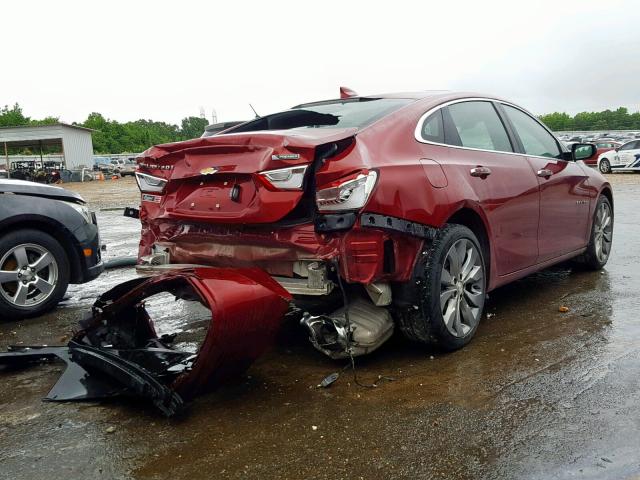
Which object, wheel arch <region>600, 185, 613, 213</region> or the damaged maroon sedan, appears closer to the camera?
the damaged maroon sedan

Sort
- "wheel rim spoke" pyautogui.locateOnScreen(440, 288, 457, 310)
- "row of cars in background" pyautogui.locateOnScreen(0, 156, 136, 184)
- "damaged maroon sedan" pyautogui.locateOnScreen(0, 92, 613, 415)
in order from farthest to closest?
1. "row of cars in background" pyautogui.locateOnScreen(0, 156, 136, 184)
2. "wheel rim spoke" pyautogui.locateOnScreen(440, 288, 457, 310)
3. "damaged maroon sedan" pyautogui.locateOnScreen(0, 92, 613, 415)

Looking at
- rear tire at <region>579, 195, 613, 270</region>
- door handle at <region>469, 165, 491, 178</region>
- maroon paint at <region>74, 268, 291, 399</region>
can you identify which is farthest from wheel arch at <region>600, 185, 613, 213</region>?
maroon paint at <region>74, 268, 291, 399</region>

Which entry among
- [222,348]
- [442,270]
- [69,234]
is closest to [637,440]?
[442,270]

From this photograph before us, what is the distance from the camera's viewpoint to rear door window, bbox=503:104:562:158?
492 centimetres

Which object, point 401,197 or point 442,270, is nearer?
point 401,197

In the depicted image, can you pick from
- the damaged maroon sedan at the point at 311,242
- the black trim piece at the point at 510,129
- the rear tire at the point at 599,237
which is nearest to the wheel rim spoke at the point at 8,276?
the damaged maroon sedan at the point at 311,242

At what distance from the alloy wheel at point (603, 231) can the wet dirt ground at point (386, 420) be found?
1.80 meters

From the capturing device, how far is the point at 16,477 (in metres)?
2.49

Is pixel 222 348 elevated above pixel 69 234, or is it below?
below

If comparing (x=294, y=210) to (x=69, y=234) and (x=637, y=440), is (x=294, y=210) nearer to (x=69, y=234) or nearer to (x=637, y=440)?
(x=637, y=440)

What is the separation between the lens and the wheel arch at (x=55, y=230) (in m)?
4.95

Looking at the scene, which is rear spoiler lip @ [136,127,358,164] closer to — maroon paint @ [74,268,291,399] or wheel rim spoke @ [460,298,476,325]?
maroon paint @ [74,268,291,399]

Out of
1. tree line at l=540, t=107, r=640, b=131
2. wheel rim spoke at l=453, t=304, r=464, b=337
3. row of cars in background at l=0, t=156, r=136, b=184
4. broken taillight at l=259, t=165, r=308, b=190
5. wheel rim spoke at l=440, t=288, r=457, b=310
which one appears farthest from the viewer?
tree line at l=540, t=107, r=640, b=131

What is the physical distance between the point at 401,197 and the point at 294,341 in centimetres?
141
